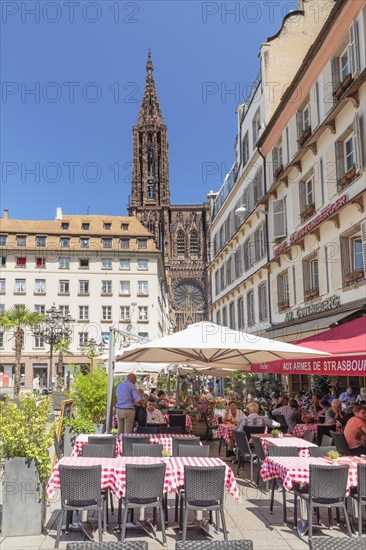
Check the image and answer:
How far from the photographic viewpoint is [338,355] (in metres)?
→ 8.23

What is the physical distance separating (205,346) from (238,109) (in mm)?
24338

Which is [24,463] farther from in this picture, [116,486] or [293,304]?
[293,304]

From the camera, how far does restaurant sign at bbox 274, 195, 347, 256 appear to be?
1561 cm

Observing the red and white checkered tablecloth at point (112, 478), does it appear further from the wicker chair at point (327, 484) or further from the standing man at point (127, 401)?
the standing man at point (127, 401)

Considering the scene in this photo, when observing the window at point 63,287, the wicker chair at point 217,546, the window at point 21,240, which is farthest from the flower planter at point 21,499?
the window at point 21,240

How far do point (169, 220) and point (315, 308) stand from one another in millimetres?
88771

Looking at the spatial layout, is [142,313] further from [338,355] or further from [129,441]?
[338,355]

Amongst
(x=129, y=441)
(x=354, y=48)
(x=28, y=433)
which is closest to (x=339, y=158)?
(x=354, y=48)

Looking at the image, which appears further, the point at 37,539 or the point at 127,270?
the point at 127,270

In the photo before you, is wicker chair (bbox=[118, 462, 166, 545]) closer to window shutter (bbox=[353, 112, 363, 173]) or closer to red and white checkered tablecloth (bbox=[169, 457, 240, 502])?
red and white checkered tablecloth (bbox=[169, 457, 240, 502])

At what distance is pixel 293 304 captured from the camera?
20.2 m

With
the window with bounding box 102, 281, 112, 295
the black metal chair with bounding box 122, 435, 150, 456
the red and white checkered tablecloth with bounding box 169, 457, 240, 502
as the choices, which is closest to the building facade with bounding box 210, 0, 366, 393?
the black metal chair with bounding box 122, 435, 150, 456

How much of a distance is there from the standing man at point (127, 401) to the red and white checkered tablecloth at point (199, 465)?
460 centimetres

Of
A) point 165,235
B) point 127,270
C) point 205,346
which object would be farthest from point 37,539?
point 165,235
